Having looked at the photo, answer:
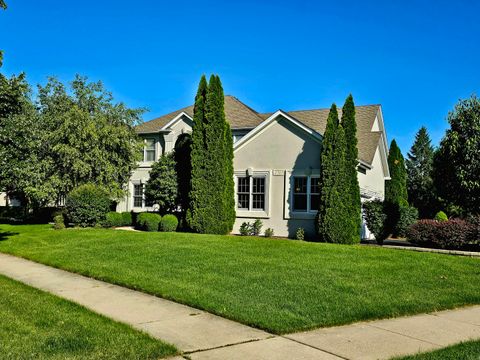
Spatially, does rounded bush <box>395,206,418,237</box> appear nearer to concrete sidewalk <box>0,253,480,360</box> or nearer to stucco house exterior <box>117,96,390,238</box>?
stucco house exterior <box>117,96,390,238</box>

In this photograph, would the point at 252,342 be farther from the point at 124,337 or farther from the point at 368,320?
the point at 368,320

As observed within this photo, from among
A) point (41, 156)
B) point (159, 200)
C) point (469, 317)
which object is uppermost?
point (41, 156)

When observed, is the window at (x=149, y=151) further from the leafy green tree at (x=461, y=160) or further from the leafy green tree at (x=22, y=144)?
the leafy green tree at (x=461, y=160)

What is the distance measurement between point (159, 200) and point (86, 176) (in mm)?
4987

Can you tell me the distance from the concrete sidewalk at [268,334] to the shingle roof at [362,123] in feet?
52.1

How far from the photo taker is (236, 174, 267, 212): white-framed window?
2115cm

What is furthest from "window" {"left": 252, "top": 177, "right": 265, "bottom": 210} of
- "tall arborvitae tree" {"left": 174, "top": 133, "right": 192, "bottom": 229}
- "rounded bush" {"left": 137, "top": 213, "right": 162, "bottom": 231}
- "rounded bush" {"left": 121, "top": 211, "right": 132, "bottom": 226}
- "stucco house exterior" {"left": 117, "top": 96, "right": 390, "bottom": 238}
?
"rounded bush" {"left": 121, "top": 211, "right": 132, "bottom": 226}

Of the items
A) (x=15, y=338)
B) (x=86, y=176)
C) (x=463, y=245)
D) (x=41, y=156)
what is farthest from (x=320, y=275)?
(x=41, y=156)

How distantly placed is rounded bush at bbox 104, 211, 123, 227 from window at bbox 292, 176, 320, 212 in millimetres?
9068

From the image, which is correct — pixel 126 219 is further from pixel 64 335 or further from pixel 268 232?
pixel 64 335

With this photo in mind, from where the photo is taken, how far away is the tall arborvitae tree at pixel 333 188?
17.8 meters

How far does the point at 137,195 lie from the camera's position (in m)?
27.7

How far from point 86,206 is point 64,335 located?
55.5ft

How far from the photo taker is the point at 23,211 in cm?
3497
